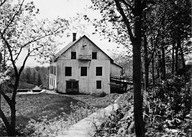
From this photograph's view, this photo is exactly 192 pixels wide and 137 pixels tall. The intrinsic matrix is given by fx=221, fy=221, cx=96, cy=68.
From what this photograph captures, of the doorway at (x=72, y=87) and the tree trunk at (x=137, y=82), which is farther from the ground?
the tree trunk at (x=137, y=82)

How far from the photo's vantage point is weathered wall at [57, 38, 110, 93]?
26.1 metres

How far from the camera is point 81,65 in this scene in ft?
87.4

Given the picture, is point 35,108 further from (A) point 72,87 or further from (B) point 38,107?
(A) point 72,87

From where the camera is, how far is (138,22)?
15.3ft

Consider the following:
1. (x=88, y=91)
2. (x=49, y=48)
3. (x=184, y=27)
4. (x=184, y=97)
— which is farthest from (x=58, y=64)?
(x=184, y=97)

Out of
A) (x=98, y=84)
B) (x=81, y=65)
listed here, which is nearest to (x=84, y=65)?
(x=81, y=65)

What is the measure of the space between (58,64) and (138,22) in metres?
22.3

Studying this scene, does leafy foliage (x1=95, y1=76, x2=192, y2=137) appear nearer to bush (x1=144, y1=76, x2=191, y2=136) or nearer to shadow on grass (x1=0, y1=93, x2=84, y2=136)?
bush (x1=144, y1=76, x2=191, y2=136)

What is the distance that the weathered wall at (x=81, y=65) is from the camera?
2608cm

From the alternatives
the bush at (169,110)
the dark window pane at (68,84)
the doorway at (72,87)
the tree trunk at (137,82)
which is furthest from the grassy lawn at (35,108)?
the tree trunk at (137,82)

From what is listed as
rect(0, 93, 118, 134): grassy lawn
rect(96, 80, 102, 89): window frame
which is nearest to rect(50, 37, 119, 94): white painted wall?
rect(96, 80, 102, 89): window frame

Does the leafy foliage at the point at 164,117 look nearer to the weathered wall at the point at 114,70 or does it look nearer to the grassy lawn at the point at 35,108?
the grassy lawn at the point at 35,108

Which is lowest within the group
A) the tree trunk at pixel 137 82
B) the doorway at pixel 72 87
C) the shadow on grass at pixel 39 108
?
the shadow on grass at pixel 39 108

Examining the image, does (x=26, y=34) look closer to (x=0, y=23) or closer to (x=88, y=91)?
(x=0, y=23)
